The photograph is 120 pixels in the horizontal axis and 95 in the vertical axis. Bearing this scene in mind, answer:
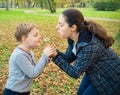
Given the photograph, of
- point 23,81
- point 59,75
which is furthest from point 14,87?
point 59,75

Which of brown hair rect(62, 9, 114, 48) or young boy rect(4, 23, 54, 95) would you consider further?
young boy rect(4, 23, 54, 95)

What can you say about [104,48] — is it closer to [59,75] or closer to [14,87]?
[14,87]

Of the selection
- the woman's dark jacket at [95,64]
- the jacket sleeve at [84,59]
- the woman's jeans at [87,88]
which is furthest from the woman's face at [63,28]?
the woman's jeans at [87,88]

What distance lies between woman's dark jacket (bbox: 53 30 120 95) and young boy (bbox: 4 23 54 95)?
21 centimetres

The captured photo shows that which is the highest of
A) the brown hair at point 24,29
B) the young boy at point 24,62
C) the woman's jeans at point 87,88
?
the brown hair at point 24,29

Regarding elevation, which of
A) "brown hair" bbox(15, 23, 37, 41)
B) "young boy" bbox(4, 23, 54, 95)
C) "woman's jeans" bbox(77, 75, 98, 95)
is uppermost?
"brown hair" bbox(15, 23, 37, 41)

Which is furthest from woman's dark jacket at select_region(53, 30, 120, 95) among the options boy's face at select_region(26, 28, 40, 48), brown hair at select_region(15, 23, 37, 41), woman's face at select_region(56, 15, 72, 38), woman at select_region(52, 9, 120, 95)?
brown hair at select_region(15, 23, 37, 41)

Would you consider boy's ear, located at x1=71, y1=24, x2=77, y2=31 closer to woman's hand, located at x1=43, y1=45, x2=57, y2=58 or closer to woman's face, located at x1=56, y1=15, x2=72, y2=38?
woman's face, located at x1=56, y1=15, x2=72, y2=38

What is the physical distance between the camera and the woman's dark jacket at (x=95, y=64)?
3.63 m

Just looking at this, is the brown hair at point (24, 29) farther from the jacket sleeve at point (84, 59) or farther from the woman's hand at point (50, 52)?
the jacket sleeve at point (84, 59)

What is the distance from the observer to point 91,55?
3.61 m

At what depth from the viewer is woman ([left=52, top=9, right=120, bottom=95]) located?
364cm

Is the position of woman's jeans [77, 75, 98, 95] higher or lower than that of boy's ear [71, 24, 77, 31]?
lower

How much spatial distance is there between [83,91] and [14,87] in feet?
2.78
